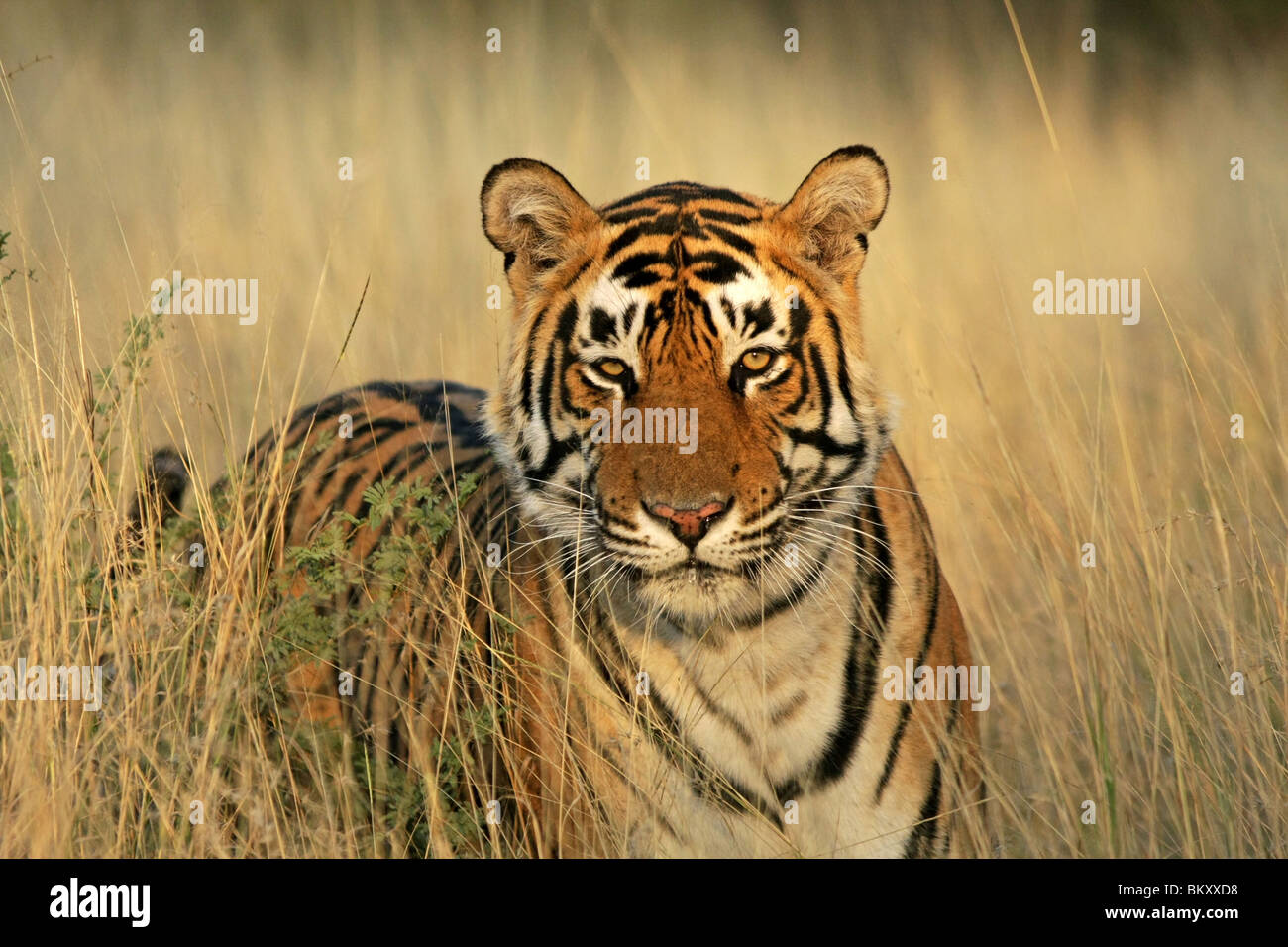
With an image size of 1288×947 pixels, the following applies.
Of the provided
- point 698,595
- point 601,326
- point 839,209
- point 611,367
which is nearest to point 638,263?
point 601,326

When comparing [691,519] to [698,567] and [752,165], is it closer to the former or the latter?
[698,567]

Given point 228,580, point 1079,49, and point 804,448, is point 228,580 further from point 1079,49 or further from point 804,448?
point 1079,49

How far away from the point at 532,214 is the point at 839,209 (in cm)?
90

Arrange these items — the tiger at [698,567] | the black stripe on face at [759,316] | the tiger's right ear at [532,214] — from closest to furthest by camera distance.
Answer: the tiger at [698,567] → the black stripe on face at [759,316] → the tiger's right ear at [532,214]

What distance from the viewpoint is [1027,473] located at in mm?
5906

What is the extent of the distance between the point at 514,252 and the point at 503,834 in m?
1.71

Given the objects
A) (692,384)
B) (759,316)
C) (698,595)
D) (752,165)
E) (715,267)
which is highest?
(752,165)

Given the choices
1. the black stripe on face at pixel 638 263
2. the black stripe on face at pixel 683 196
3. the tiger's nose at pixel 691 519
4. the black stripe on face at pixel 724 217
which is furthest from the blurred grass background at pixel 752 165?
the tiger's nose at pixel 691 519

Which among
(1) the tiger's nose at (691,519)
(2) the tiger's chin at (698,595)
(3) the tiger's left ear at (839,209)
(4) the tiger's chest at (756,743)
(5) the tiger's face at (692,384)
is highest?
(3) the tiger's left ear at (839,209)

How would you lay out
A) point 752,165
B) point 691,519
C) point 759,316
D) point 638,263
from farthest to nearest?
point 752,165, point 638,263, point 759,316, point 691,519

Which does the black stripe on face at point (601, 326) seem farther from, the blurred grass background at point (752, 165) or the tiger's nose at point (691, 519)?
the blurred grass background at point (752, 165)

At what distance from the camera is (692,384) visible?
3.53 m

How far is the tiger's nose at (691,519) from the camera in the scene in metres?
3.31
